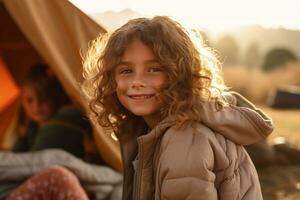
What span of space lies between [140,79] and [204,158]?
336mm

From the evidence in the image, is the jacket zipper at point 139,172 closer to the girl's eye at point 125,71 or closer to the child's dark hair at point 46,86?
the girl's eye at point 125,71

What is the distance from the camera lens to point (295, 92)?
1042 cm

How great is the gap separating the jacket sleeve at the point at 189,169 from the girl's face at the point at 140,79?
0.62ft

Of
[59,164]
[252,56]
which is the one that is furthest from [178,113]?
[252,56]

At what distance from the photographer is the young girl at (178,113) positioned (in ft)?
6.24

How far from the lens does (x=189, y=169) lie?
1874mm

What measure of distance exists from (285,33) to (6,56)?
14893 mm

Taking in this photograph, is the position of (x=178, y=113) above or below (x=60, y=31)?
above

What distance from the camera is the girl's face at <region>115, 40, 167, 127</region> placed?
2025 millimetres

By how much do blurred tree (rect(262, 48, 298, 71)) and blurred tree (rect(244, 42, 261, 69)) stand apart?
11.9 inches

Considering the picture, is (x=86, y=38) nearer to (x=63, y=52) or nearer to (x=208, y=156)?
(x=63, y=52)

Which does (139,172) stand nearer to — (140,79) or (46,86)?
(140,79)

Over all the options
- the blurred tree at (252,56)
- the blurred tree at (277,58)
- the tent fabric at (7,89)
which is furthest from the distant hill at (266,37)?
the tent fabric at (7,89)

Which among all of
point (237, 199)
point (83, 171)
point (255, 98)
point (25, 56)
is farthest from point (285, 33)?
point (237, 199)
